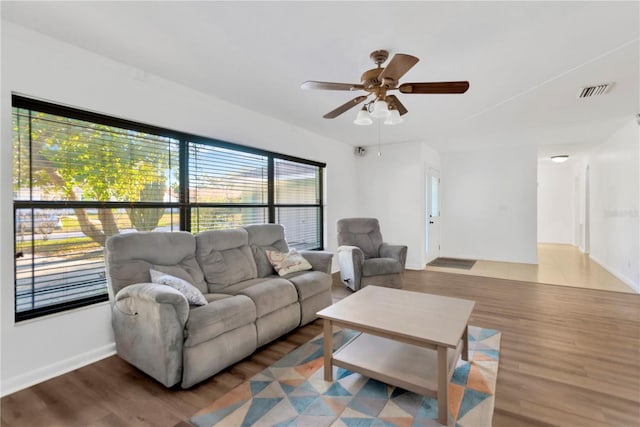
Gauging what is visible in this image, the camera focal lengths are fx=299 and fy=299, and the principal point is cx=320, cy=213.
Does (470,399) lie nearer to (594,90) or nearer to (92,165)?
(92,165)

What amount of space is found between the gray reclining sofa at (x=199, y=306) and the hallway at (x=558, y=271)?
12.0 feet

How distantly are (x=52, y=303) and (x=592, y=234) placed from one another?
909 cm

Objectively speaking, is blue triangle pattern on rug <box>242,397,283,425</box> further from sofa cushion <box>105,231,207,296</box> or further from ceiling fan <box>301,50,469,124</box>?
ceiling fan <box>301,50,469,124</box>

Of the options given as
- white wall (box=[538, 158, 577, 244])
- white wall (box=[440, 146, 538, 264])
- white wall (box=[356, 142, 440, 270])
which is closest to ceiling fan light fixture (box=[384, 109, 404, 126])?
white wall (box=[356, 142, 440, 270])

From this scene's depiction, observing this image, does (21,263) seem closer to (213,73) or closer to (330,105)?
(213,73)

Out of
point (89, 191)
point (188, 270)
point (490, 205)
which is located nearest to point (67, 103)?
point (89, 191)

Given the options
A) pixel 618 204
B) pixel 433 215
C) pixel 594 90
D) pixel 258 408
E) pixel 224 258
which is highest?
pixel 594 90

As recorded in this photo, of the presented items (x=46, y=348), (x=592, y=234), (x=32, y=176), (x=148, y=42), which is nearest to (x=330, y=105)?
(x=148, y=42)

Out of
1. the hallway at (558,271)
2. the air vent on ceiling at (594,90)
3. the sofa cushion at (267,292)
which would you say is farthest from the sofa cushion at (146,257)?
the hallway at (558,271)

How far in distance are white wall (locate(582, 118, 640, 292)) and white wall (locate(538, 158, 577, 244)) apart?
256 centimetres

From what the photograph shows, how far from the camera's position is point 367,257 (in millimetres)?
4496

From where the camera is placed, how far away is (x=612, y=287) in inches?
169

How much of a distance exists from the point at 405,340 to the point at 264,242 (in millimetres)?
2013

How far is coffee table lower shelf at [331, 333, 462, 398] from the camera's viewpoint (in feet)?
5.69
